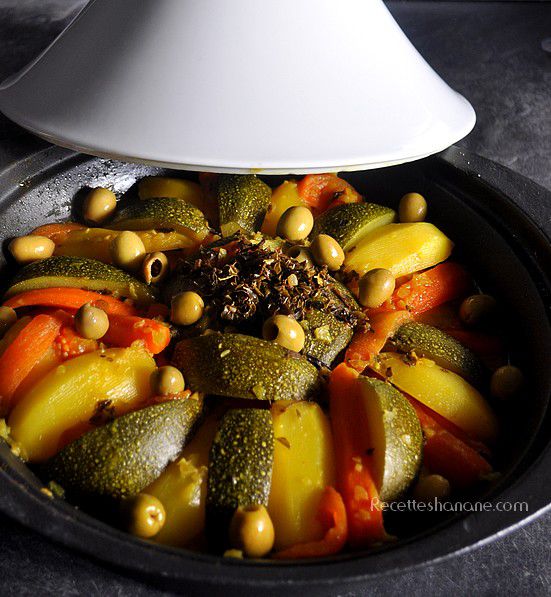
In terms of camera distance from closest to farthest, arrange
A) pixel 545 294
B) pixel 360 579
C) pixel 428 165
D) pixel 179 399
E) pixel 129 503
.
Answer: pixel 360 579, pixel 129 503, pixel 179 399, pixel 545 294, pixel 428 165

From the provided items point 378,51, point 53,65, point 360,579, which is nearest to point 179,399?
point 360,579

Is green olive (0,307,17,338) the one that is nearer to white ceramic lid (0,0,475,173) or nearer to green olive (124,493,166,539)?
white ceramic lid (0,0,475,173)

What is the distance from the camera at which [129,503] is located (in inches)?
56.7

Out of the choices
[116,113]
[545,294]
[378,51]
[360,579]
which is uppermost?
[116,113]

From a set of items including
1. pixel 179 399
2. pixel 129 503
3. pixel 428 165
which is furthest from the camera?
pixel 428 165

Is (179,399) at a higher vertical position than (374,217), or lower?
higher

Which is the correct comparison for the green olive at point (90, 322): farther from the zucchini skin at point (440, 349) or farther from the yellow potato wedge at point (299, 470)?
the zucchini skin at point (440, 349)

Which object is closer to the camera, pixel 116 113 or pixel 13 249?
pixel 116 113

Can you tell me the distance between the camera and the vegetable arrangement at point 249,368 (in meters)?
1.48

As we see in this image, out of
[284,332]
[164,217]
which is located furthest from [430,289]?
[164,217]

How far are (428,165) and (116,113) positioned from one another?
4.00ft

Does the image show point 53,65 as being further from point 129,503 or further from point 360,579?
point 360,579

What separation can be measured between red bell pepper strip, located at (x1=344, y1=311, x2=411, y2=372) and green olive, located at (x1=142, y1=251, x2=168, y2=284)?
59 cm

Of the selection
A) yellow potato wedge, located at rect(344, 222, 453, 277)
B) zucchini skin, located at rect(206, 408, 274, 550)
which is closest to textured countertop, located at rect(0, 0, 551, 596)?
zucchini skin, located at rect(206, 408, 274, 550)
